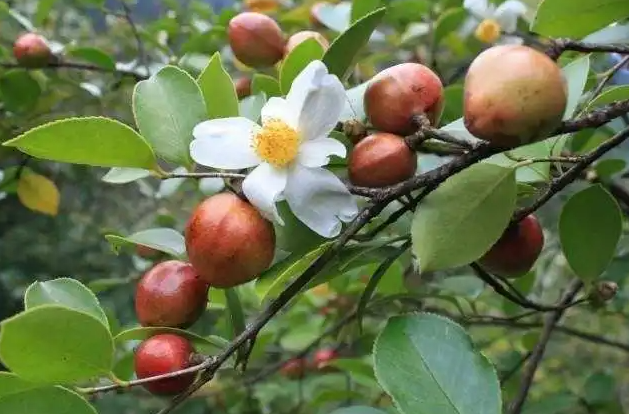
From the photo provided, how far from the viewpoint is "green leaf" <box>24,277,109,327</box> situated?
555 millimetres

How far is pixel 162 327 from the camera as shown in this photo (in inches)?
22.4

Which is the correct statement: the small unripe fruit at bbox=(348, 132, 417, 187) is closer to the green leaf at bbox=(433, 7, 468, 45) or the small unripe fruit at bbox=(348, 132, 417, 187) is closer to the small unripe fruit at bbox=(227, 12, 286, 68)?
the small unripe fruit at bbox=(227, 12, 286, 68)

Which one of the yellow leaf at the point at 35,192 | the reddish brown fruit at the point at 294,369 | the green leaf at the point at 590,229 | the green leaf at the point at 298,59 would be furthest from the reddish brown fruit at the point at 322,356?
the green leaf at the point at 298,59

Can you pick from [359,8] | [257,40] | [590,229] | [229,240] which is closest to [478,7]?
[359,8]

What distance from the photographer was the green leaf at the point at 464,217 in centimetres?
53

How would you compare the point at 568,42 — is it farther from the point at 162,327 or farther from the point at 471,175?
the point at 162,327

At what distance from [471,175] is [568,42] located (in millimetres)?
99

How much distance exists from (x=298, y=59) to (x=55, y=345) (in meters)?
0.28

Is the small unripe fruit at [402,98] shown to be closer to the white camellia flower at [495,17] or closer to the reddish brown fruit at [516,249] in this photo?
the reddish brown fruit at [516,249]

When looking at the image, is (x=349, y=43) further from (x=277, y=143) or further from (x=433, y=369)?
(x=433, y=369)

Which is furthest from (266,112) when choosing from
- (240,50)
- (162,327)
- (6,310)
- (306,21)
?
(6,310)

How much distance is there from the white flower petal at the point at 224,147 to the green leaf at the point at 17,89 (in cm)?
82

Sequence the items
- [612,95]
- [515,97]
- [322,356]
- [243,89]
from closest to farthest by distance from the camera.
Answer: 1. [515,97]
2. [612,95]
3. [243,89]
4. [322,356]

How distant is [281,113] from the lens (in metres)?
0.56
